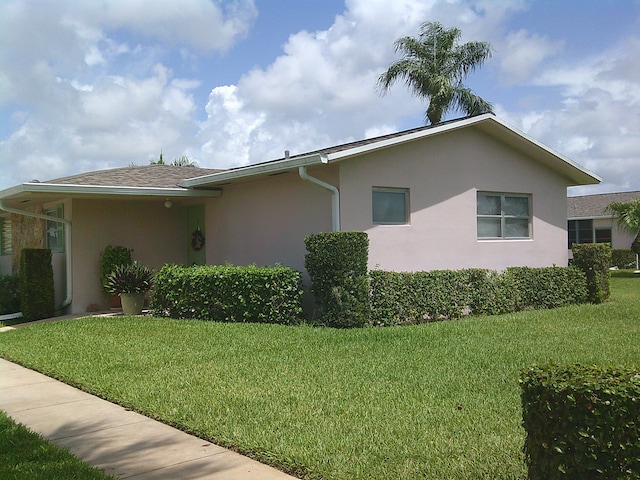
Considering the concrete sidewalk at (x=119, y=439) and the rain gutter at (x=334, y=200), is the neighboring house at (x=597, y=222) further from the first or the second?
the concrete sidewalk at (x=119, y=439)

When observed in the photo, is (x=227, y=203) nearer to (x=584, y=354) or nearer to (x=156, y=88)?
(x=156, y=88)

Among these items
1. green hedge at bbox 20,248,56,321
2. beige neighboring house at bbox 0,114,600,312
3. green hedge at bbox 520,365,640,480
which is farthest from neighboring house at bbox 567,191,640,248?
green hedge at bbox 520,365,640,480

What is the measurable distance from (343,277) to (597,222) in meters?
26.3

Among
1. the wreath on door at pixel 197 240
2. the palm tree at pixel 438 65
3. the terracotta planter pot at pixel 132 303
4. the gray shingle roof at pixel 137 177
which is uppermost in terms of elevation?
the palm tree at pixel 438 65

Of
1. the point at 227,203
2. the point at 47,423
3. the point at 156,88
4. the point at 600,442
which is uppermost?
the point at 156,88

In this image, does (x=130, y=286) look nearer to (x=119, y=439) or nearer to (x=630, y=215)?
(x=119, y=439)

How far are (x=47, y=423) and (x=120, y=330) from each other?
526 centimetres

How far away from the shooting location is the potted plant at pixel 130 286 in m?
13.6

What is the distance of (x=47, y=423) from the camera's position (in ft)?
19.2

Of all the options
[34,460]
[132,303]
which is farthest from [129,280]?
[34,460]

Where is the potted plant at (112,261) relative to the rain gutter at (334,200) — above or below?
below

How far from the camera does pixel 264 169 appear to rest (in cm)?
1205

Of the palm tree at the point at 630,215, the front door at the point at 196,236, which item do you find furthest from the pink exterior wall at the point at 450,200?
the palm tree at the point at 630,215

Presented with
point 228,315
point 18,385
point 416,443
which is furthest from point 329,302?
point 416,443
